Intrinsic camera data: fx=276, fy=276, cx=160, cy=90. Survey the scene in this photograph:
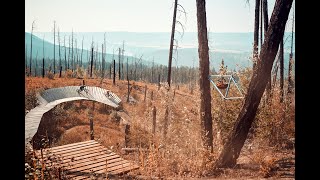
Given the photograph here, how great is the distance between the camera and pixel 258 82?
4.85m

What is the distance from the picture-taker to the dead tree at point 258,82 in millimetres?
4355

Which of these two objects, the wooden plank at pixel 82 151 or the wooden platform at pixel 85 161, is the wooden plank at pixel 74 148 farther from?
the wooden plank at pixel 82 151

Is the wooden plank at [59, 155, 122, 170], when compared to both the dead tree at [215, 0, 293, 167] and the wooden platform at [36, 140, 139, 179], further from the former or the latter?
the dead tree at [215, 0, 293, 167]

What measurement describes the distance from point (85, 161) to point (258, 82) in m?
4.25

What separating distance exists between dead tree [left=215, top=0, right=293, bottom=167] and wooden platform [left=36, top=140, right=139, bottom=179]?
2091 millimetres

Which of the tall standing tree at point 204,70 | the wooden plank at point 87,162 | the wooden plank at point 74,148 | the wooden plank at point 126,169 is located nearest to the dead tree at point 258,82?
the tall standing tree at point 204,70

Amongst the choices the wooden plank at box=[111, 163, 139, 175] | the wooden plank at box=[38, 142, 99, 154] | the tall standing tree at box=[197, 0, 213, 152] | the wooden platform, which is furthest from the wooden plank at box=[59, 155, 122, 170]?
the tall standing tree at box=[197, 0, 213, 152]
